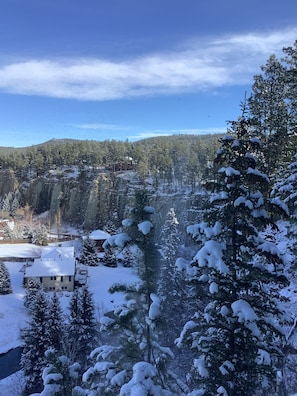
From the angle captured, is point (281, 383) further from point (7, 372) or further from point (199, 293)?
point (7, 372)

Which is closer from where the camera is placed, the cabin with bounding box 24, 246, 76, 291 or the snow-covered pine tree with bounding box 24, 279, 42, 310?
the snow-covered pine tree with bounding box 24, 279, 42, 310

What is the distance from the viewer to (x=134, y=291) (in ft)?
23.5

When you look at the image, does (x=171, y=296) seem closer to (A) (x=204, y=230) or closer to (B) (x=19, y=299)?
(A) (x=204, y=230)

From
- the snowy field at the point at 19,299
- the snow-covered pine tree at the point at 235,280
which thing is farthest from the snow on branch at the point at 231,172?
the snowy field at the point at 19,299

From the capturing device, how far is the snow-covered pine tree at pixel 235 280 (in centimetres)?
625

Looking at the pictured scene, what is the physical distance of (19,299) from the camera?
33656 millimetres

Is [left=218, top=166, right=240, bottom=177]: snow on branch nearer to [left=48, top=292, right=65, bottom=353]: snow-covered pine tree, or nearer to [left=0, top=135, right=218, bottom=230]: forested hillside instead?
[left=48, top=292, right=65, bottom=353]: snow-covered pine tree

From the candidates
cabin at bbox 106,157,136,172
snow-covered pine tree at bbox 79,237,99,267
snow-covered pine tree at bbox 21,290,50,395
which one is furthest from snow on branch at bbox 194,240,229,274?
cabin at bbox 106,157,136,172

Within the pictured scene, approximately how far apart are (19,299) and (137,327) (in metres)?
29.9

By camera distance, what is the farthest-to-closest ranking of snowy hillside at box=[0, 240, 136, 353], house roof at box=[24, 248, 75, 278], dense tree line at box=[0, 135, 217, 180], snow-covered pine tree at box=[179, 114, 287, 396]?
dense tree line at box=[0, 135, 217, 180] → house roof at box=[24, 248, 75, 278] → snowy hillside at box=[0, 240, 136, 353] → snow-covered pine tree at box=[179, 114, 287, 396]

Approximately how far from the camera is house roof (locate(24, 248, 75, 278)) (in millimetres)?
37875

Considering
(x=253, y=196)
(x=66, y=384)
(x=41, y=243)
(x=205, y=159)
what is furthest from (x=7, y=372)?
(x=205, y=159)

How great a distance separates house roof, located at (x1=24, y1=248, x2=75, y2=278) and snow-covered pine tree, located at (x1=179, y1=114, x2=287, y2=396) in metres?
33.3

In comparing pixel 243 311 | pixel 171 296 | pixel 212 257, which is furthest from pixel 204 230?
pixel 171 296
